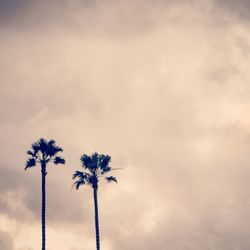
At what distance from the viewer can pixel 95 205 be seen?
5391cm

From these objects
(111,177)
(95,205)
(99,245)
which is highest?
(111,177)

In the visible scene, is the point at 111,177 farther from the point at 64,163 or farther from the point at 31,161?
the point at 31,161

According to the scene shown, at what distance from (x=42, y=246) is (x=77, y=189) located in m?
8.10

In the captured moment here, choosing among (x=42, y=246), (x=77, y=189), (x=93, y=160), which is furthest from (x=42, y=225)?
(x=93, y=160)

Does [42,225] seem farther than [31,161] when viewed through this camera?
No

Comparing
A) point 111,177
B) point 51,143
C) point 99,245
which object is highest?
point 51,143

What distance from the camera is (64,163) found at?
5706 centimetres

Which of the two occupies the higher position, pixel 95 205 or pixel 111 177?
pixel 111 177

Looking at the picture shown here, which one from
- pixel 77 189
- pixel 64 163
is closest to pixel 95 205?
pixel 77 189

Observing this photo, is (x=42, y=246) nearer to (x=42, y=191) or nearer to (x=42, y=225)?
(x=42, y=225)

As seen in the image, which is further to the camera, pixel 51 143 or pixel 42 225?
pixel 51 143

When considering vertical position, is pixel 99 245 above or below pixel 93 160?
below

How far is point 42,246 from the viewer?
168ft

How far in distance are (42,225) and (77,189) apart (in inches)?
244
